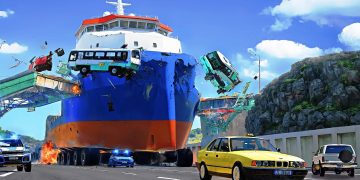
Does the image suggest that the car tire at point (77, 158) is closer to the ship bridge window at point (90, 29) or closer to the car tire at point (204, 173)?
the ship bridge window at point (90, 29)

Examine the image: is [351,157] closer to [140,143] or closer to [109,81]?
[140,143]

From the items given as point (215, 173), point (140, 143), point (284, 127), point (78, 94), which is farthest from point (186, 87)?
point (284, 127)

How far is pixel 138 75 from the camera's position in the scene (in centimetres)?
3906

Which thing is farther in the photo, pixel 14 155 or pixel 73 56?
pixel 73 56

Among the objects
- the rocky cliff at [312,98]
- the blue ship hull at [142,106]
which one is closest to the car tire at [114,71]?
→ the blue ship hull at [142,106]

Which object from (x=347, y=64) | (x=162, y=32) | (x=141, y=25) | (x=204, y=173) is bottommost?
(x=204, y=173)

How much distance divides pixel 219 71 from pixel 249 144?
3351 centimetres

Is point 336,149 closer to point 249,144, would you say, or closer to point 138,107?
point 249,144

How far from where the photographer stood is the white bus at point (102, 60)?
36.2m

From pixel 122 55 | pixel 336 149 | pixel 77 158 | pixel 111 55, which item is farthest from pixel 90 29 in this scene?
pixel 336 149

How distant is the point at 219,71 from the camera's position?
46.3 m

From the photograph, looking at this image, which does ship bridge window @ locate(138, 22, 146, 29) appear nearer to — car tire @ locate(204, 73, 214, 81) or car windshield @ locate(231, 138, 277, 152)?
car tire @ locate(204, 73, 214, 81)

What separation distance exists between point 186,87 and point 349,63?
41.6 m

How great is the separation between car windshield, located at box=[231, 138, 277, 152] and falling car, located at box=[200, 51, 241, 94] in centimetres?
3179
